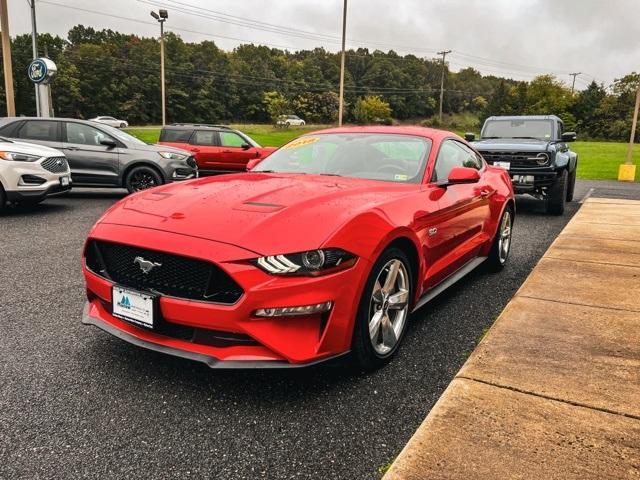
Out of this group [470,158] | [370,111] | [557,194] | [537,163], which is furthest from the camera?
[370,111]

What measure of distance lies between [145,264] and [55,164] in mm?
6726

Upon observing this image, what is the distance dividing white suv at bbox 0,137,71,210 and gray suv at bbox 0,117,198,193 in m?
1.80

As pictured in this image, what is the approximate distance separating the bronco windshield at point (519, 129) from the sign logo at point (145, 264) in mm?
9552

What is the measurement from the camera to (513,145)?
9508 millimetres

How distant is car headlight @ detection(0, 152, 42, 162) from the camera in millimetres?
7820

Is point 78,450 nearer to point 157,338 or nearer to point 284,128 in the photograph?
point 157,338

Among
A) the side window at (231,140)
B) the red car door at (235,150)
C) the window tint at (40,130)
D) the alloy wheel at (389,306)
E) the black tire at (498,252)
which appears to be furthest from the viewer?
the side window at (231,140)

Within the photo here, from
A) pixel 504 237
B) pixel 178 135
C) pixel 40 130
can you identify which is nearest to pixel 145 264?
pixel 504 237

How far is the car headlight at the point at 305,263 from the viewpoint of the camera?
246 cm

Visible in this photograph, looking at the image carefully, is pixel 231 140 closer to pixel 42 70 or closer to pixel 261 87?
pixel 42 70

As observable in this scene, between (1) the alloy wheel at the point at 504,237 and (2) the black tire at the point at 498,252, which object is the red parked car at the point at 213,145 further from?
(2) the black tire at the point at 498,252

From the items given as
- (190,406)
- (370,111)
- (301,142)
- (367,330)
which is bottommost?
(190,406)

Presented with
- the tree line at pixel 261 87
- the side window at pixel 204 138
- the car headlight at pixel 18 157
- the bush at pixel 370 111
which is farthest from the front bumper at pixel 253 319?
the bush at pixel 370 111

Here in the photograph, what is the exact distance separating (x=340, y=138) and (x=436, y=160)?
0.88 metres
